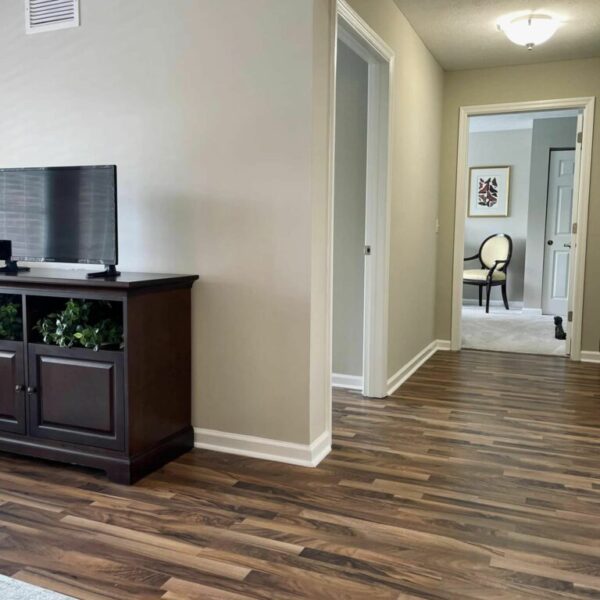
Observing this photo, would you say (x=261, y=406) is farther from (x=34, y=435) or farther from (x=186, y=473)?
(x=34, y=435)

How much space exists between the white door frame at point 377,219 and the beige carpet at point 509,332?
2023 millimetres

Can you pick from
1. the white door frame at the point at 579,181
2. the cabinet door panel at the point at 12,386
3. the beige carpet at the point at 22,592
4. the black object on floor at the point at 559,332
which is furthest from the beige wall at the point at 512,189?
the beige carpet at the point at 22,592

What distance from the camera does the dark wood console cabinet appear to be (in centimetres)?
242

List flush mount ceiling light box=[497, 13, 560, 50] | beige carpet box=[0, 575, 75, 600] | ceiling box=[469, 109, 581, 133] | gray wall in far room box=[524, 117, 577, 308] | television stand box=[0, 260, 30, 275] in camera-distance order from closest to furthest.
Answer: beige carpet box=[0, 575, 75, 600] → television stand box=[0, 260, 30, 275] → flush mount ceiling light box=[497, 13, 560, 50] → ceiling box=[469, 109, 581, 133] → gray wall in far room box=[524, 117, 577, 308]

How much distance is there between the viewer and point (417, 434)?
121 inches

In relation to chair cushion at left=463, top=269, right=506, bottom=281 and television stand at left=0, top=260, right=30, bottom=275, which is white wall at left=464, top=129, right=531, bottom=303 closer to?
chair cushion at left=463, top=269, right=506, bottom=281

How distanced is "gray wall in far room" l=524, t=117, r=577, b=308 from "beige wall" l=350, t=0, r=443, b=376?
2927 millimetres

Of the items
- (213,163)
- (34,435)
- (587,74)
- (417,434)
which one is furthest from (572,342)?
(34,435)

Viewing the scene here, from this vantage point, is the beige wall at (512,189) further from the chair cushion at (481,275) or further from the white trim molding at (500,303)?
the chair cushion at (481,275)

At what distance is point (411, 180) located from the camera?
4.23 meters

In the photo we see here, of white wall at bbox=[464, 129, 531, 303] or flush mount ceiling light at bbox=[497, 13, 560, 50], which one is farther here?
white wall at bbox=[464, 129, 531, 303]

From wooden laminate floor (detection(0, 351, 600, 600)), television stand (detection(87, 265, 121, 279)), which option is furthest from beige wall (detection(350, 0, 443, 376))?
television stand (detection(87, 265, 121, 279))

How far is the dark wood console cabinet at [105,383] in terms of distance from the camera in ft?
7.93

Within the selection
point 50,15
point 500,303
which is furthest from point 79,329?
point 500,303
